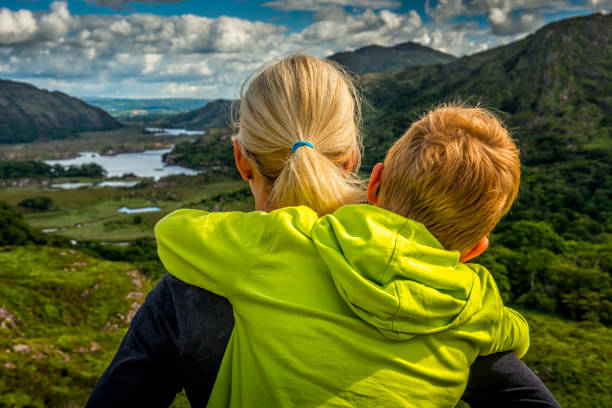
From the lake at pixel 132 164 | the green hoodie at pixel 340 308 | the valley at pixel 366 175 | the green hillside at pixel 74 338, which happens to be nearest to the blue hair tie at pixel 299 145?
the green hoodie at pixel 340 308

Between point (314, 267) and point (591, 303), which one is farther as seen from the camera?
point (591, 303)

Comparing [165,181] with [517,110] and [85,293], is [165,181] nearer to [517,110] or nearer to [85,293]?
[85,293]

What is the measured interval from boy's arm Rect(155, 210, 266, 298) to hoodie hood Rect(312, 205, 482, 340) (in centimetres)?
30

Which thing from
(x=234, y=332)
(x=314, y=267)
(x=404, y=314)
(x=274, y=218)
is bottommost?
(x=234, y=332)

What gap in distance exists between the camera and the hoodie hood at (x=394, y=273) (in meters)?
1.63

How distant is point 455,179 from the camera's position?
190 centimetres

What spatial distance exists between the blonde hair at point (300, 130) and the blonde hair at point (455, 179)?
0.30 meters

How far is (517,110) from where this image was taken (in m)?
164

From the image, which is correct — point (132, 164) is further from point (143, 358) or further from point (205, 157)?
point (143, 358)

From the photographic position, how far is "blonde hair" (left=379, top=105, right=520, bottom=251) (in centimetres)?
190

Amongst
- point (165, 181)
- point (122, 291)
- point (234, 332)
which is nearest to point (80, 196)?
point (165, 181)

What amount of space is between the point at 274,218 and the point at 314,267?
0.87 ft

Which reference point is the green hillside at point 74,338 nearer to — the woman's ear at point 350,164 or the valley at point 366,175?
the valley at point 366,175

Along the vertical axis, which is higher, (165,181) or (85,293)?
(85,293)
